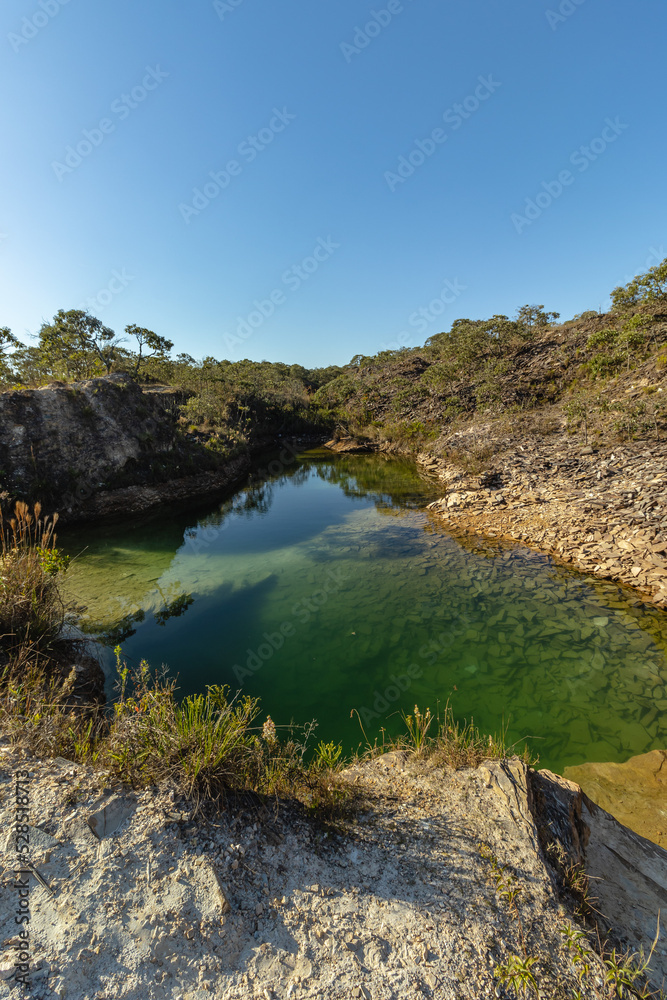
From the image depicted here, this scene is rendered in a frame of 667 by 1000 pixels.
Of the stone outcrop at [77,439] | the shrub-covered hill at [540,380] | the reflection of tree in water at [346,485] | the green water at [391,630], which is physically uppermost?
the shrub-covered hill at [540,380]

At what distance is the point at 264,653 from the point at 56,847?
16.2 feet

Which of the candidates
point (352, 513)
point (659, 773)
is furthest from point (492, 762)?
point (352, 513)

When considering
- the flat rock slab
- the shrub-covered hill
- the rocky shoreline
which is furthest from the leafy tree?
the flat rock slab

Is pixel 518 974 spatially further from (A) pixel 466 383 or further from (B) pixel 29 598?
(A) pixel 466 383

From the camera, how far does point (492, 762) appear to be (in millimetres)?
3613

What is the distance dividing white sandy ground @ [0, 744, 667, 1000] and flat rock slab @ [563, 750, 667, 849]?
1222 mm

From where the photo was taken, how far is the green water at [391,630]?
5.75m

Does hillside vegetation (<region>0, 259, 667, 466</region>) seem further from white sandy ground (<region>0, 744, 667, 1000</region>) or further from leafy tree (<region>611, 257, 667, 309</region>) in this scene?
white sandy ground (<region>0, 744, 667, 1000</region>)

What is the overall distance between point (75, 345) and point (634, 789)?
27740 mm

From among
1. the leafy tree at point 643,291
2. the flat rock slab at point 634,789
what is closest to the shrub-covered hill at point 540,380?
the leafy tree at point 643,291

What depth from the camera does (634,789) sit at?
4.54 meters

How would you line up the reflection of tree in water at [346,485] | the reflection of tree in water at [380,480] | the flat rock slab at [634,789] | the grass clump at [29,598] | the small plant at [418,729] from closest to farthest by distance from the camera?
the small plant at [418,729]
the flat rock slab at [634,789]
the grass clump at [29,598]
the reflection of tree in water at [346,485]
the reflection of tree in water at [380,480]

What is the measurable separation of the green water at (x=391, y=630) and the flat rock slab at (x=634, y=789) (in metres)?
0.20

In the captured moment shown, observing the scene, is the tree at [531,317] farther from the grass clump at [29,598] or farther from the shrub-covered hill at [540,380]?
the grass clump at [29,598]
